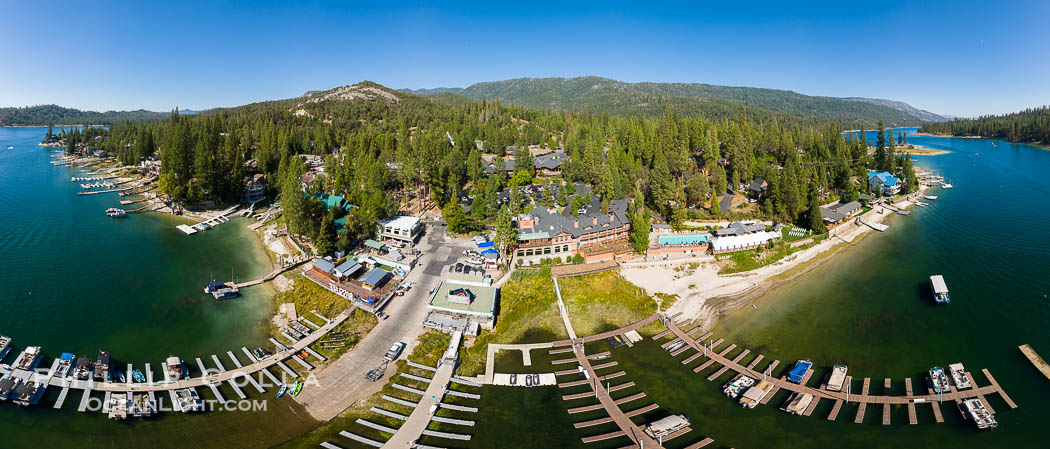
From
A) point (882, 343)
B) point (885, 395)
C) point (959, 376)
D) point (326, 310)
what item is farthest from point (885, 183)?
point (326, 310)

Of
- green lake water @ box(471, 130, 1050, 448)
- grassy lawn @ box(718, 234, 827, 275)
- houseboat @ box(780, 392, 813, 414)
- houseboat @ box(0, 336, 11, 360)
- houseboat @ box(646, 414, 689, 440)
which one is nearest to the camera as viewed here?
houseboat @ box(646, 414, 689, 440)

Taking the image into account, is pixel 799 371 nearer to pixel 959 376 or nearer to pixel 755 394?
pixel 755 394

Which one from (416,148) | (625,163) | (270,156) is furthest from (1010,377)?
(270,156)

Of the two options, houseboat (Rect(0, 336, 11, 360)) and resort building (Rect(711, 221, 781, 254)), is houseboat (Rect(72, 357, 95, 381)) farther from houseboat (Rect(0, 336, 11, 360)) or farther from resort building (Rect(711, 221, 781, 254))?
resort building (Rect(711, 221, 781, 254))

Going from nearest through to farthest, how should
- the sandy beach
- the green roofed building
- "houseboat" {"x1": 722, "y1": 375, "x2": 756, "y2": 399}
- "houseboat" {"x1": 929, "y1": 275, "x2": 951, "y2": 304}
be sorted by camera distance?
"houseboat" {"x1": 722, "y1": 375, "x2": 756, "y2": 399}, the green roofed building, "houseboat" {"x1": 929, "y1": 275, "x2": 951, "y2": 304}, the sandy beach

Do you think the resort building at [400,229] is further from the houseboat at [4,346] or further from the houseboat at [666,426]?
the houseboat at [666,426]

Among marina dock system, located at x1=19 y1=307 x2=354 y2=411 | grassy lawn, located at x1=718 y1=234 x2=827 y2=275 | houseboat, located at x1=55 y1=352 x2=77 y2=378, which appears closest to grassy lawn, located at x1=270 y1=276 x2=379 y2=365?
marina dock system, located at x1=19 y1=307 x2=354 y2=411

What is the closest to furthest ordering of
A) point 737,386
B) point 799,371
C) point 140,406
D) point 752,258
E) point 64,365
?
1. point 140,406
2. point 64,365
3. point 737,386
4. point 799,371
5. point 752,258
